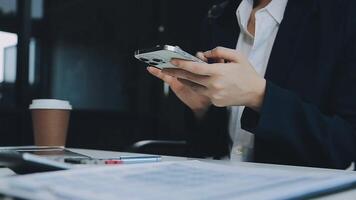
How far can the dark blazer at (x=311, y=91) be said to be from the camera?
866 millimetres

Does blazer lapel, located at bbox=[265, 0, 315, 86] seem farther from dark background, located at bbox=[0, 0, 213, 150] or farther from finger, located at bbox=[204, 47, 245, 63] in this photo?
dark background, located at bbox=[0, 0, 213, 150]

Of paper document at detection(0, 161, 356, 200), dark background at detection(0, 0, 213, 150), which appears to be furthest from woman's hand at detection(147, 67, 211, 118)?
dark background at detection(0, 0, 213, 150)

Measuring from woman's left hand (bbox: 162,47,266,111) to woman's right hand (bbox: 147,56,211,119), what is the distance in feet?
0.34

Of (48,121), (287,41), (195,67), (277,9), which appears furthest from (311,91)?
(48,121)

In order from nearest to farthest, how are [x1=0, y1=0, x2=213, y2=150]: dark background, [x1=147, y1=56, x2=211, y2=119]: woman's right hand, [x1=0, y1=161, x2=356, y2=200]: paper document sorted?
1. [x1=0, y1=161, x2=356, y2=200]: paper document
2. [x1=147, y1=56, x2=211, y2=119]: woman's right hand
3. [x1=0, y1=0, x2=213, y2=150]: dark background

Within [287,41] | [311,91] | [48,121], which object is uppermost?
[287,41]

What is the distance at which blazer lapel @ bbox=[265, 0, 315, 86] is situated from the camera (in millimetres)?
1044

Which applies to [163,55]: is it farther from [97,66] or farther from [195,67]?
[97,66]

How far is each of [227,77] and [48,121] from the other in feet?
1.70

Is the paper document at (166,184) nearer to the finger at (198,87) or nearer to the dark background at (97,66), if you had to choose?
the finger at (198,87)

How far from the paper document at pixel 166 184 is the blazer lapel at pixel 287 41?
1.63 ft

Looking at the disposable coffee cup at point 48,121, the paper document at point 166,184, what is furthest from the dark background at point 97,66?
the paper document at point 166,184

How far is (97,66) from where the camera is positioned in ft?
7.79

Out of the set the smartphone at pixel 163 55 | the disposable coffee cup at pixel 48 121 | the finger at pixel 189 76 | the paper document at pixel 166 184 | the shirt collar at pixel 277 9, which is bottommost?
the disposable coffee cup at pixel 48 121
